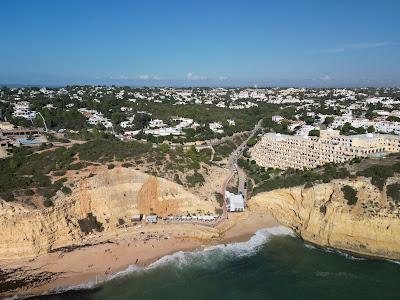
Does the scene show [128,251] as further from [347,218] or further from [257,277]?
[347,218]

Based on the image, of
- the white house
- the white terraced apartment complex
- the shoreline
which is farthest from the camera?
the white terraced apartment complex

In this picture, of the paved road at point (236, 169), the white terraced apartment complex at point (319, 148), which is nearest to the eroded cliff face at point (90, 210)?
the paved road at point (236, 169)

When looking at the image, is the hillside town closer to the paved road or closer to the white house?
the paved road

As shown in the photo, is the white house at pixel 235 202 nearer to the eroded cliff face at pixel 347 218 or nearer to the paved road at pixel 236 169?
the paved road at pixel 236 169

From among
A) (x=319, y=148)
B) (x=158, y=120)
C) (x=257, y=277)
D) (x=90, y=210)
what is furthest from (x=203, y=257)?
(x=158, y=120)

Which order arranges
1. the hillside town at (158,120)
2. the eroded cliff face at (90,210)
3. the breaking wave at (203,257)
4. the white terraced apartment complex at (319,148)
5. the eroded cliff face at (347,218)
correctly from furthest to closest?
the hillside town at (158,120)
the white terraced apartment complex at (319,148)
the eroded cliff face at (347,218)
the eroded cliff face at (90,210)
the breaking wave at (203,257)

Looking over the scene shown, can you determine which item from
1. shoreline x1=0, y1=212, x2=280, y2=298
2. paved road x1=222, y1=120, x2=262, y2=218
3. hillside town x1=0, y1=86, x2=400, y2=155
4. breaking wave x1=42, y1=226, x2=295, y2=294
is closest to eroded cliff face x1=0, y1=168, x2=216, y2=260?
shoreline x1=0, y1=212, x2=280, y2=298

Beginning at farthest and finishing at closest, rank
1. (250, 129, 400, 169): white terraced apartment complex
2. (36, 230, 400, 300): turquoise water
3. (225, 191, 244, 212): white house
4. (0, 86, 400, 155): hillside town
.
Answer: (0, 86, 400, 155): hillside town, (250, 129, 400, 169): white terraced apartment complex, (225, 191, 244, 212): white house, (36, 230, 400, 300): turquoise water
